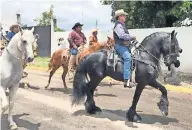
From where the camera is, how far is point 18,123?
7.92 m

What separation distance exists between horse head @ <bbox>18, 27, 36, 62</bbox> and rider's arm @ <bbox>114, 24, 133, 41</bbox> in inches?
81.3

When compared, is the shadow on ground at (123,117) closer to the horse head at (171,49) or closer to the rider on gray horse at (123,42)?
the rider on gray horse at (123,42)

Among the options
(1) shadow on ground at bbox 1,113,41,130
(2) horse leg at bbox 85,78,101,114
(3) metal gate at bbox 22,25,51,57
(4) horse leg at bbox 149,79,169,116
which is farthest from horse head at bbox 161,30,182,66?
(3) metal gate at bbox 22,25,51,57

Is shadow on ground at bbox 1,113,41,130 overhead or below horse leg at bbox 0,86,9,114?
below

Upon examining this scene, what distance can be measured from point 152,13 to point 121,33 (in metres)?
15.8

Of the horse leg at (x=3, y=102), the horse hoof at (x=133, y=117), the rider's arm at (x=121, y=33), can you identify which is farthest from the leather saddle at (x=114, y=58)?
the horse leg at (x=3, y=102)

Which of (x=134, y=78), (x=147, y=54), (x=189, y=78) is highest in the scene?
(x=147, y=54)

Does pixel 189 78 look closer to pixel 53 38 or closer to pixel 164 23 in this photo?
pixel 164 23

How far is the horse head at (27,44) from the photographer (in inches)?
268

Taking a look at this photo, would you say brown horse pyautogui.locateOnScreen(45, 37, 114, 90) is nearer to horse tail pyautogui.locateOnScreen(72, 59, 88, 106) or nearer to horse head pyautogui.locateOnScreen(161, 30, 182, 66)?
horse tail pyautogui.locateOnScreen(72, 59, 88, 106)

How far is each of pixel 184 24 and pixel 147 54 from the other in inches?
524

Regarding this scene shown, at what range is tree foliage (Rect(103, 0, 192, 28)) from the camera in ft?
70.2

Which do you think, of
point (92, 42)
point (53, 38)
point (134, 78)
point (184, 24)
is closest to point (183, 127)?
point (134, 78)

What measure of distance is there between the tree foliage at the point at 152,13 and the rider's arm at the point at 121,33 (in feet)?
41.2
